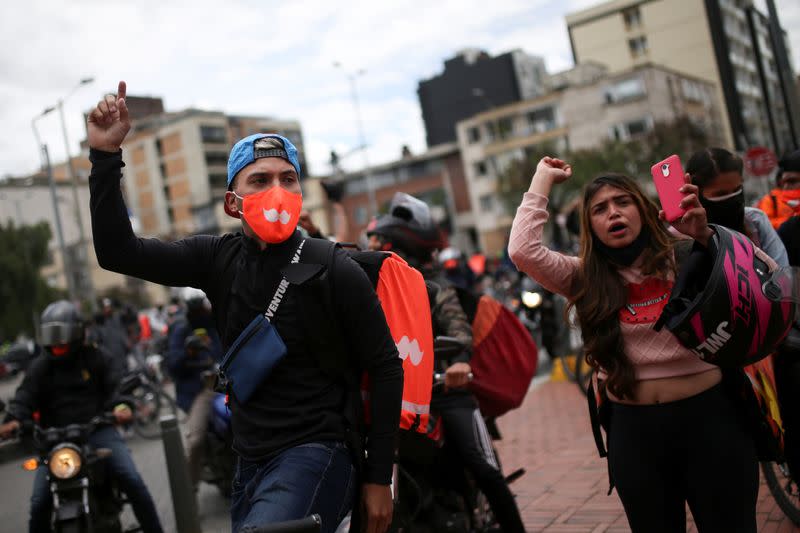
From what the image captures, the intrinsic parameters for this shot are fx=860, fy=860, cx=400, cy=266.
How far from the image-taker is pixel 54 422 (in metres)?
5.95

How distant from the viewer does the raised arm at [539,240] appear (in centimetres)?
331

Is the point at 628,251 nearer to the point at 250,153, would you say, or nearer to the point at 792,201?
the point at 250,153

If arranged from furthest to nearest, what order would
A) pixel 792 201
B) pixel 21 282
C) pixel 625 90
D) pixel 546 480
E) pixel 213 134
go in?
pixel 213 134
pixel 625 90
pixel 21 282
pixel 546 480
pixel 792 201

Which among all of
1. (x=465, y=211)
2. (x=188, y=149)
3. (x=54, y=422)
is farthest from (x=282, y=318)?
(x=188, y=149)

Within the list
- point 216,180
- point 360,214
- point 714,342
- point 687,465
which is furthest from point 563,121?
point 714,342

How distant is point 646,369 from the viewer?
10.1 feet

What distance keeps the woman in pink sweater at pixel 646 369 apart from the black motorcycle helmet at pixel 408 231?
5.77 ft

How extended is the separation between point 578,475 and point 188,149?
7745cm

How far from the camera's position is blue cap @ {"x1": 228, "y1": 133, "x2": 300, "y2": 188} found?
303 cm

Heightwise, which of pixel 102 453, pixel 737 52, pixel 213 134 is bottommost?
pixel 102 453

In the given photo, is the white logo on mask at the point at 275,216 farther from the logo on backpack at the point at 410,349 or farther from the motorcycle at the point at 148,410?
the motorcycle at the point at 148,410

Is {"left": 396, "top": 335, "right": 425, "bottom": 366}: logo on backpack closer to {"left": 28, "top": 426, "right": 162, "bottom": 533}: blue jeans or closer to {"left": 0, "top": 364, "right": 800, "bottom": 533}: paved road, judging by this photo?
{"left": 0, "top": 364, "right": 800, "bottom": 533}: paved road

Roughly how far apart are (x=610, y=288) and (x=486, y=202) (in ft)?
220

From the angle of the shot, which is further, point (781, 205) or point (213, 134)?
point (213, 134)
